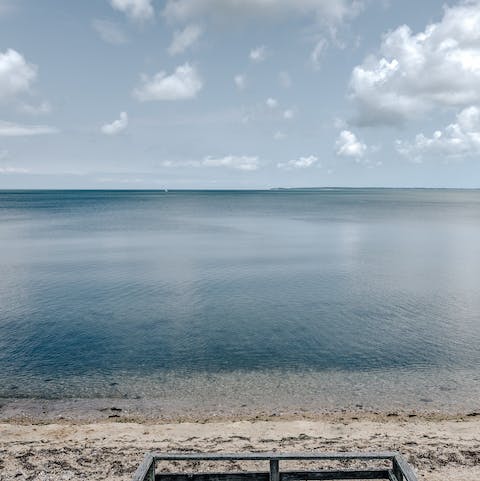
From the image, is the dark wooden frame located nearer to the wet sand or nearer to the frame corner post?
the frame corner post

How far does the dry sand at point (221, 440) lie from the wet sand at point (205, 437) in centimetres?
3

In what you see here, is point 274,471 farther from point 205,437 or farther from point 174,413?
point 174,413

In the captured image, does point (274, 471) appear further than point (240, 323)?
No

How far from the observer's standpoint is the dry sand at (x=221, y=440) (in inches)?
638

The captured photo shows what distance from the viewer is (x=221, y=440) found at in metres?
18.7

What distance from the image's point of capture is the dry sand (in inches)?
638

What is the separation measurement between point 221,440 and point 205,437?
2.61 ft

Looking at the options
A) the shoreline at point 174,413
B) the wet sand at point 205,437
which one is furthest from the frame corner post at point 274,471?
the shoreline at point 174,413

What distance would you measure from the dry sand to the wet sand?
3 cm

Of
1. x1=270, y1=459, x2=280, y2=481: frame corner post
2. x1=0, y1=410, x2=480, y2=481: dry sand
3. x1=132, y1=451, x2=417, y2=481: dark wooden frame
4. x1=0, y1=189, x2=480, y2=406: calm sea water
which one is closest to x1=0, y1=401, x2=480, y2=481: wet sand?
x1=0, y1=410, x2=480, y2=481: dry sand

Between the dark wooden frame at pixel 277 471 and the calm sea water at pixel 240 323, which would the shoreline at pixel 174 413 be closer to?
the calm sea water at pixel 240 323

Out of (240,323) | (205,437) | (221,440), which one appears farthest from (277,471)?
(240,323)

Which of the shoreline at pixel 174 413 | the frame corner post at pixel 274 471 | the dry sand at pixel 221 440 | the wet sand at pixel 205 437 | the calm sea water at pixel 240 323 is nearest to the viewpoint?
the frame corner post at pixel 274 471

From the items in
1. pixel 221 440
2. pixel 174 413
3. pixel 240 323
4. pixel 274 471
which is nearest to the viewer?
pixel 274 471
